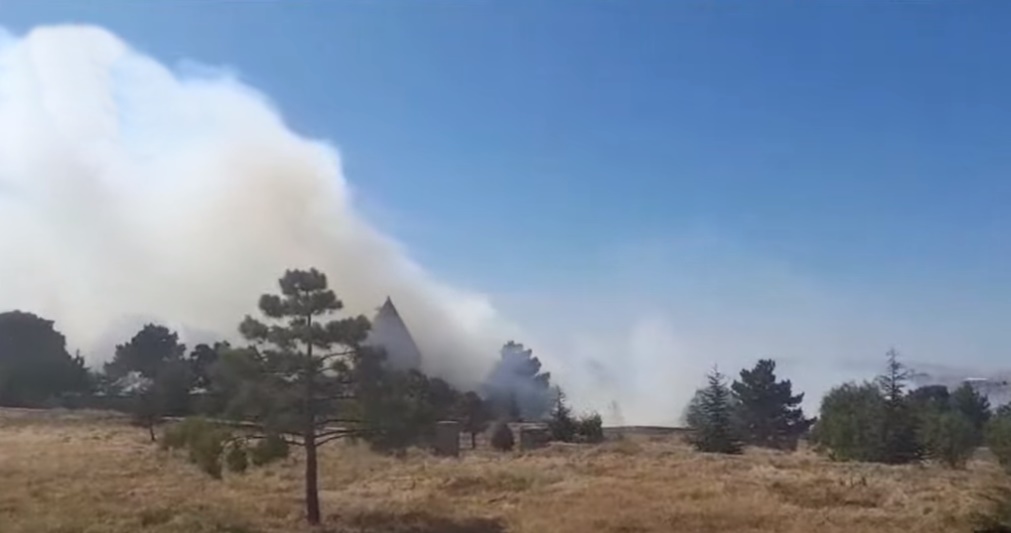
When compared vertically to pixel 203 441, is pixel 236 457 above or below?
below

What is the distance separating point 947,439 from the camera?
2119 inches

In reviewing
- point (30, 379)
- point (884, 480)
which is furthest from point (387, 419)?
point (30, 379)

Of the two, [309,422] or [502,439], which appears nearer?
[309,422]

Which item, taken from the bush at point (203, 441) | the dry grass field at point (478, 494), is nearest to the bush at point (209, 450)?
the bush at point (203, 441)

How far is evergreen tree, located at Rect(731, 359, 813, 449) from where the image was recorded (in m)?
84.5

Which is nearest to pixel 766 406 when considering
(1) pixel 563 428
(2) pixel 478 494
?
(1) pixel 563 428

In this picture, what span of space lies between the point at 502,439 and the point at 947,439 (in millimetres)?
24959

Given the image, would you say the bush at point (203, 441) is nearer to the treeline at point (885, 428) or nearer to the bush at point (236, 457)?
the bush at point (236, 457)

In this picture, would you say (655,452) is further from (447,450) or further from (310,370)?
(310,370)

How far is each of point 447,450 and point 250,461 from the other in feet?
65.1

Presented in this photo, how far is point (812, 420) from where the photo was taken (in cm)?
8600

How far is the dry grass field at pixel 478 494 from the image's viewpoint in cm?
2688

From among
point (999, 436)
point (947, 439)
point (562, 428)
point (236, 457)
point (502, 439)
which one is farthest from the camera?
point (562, 428)

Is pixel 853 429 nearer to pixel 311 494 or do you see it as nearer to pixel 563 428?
pixel 563 428
